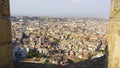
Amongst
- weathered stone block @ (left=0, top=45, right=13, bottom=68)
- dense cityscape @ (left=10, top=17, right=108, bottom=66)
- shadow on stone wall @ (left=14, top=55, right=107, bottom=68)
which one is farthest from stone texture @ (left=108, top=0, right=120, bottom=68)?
shadow on stone wall @ (left=14, top=55, right=107, bottom=68)

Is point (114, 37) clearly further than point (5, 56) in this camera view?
No

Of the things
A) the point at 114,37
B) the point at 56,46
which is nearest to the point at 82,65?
the point at 114,37

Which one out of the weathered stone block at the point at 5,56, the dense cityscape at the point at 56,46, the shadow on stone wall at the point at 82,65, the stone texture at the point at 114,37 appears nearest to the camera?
the stone texture at the point at 114,37

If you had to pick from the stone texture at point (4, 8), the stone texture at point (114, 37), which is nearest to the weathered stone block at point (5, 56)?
the stone texture at point (4, 8)

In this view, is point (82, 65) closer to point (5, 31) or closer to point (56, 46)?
point (5, 31)

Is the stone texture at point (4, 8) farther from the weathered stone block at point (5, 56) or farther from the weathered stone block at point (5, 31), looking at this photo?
the weathered stone block at point (5, 56)

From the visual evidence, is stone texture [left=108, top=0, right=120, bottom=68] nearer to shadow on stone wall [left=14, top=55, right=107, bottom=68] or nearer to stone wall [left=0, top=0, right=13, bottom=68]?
stone wall [left=0, top=0, right=13, bottom=68]

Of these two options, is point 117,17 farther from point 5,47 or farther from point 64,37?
point 64,37
